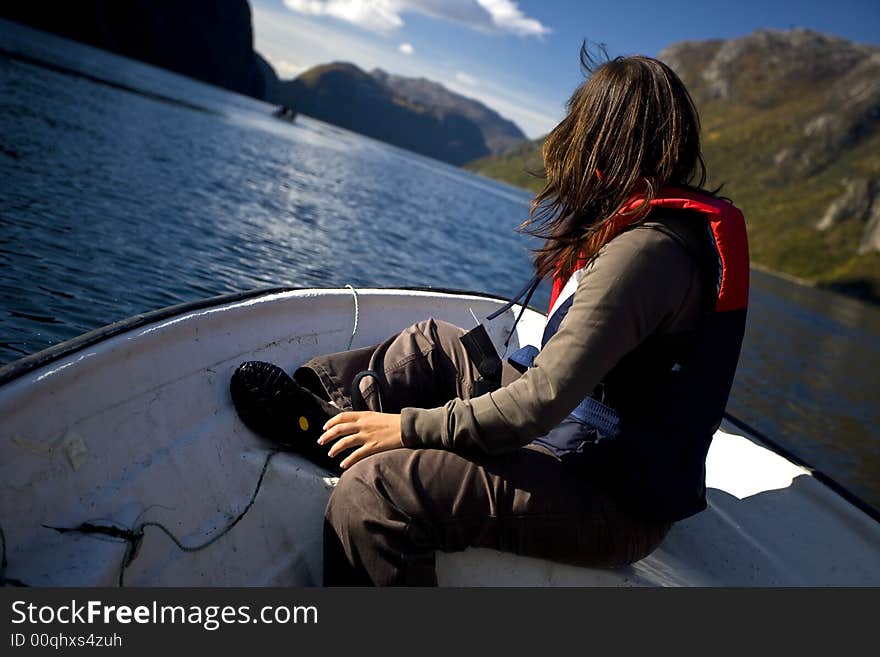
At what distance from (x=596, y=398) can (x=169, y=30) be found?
12824cm

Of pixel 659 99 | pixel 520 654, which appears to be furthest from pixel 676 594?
pixel 659 99

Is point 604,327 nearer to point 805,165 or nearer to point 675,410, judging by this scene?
point 675,410

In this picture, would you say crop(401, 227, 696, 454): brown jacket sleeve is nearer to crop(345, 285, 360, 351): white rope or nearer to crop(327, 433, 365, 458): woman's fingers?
crop(327, 433, 365, 458): woman's fingers

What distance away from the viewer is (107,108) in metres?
25.4

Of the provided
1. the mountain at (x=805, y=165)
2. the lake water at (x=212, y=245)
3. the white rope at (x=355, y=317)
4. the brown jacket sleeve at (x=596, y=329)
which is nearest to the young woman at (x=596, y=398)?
the brown jacket sleeve at (x=596, y=329)

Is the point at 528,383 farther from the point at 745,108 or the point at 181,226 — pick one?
the point at 745,108

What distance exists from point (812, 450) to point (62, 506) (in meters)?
12.4

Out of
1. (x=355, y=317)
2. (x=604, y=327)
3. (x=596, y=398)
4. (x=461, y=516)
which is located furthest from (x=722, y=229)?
(x=355, y=317)

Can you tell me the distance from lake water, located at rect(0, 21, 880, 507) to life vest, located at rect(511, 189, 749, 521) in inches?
37.7

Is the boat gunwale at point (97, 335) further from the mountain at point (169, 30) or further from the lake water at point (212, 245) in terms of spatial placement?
the mountain at point (169, 30)

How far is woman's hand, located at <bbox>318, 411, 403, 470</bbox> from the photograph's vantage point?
7.23ft

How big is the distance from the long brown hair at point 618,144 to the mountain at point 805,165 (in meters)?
56.2

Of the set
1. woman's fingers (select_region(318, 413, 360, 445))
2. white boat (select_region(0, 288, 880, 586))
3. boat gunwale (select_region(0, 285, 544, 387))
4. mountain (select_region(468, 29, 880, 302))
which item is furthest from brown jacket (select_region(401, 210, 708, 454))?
mountain (select_region(468, 29, 880, 302))

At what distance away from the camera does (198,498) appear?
2.62 metres
